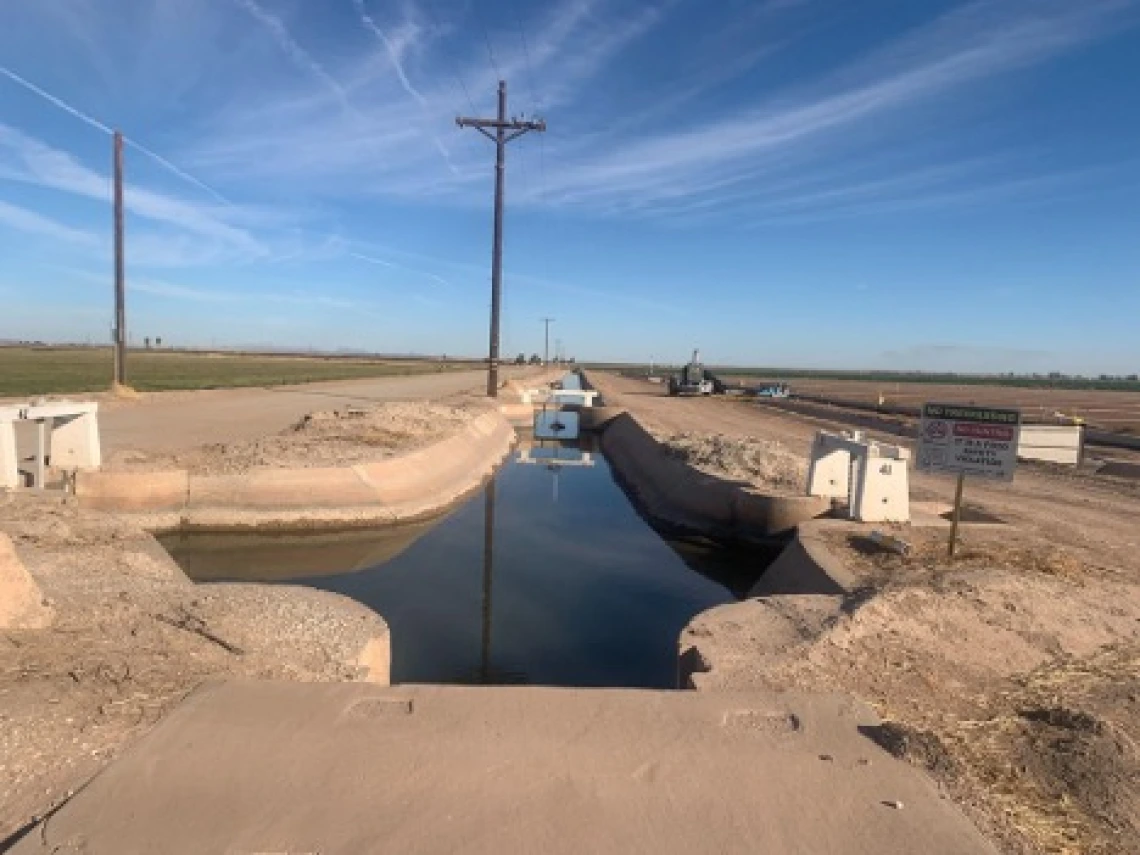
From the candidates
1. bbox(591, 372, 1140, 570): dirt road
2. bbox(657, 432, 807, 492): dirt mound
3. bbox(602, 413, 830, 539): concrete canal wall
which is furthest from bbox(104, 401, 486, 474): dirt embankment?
bbox(591, 372, 1140, 570): dirt road

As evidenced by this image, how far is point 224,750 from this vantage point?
412cm

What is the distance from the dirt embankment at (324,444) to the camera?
15594 millimetres

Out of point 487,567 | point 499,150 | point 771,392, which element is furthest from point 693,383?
point 487,567

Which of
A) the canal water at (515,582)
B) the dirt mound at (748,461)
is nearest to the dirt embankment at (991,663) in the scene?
the canal water at (515,582)

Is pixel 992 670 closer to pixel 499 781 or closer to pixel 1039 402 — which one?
pixel 499 781

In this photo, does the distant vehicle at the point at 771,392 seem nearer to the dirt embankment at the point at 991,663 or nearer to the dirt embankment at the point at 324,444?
the dirt embankment at the point at 324,444

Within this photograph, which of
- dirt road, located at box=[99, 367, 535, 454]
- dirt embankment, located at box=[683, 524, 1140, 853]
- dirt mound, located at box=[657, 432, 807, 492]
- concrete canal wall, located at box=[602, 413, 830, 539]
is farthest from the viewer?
dirt road, located at box=[99, 367, 535, 454]

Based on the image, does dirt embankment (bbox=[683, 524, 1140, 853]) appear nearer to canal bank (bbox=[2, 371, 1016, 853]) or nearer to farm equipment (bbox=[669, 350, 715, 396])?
canal bank (bbox=[2, 371, 1016, 853])

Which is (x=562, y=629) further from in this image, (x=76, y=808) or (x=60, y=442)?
(x=60, y=442)

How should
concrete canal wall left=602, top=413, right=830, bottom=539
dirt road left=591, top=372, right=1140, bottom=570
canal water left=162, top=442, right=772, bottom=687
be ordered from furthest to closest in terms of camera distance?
concrete canal wall left=602, top=413, right=830, bottom=539, dirt road left=591, top=372, right=1140, bottom=570, canal water left=162, top=442, right=772, bottom=687

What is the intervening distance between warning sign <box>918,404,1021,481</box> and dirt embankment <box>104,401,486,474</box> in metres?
11.3

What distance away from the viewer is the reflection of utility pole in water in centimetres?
866

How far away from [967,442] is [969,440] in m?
0.03

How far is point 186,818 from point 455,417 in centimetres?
2485
